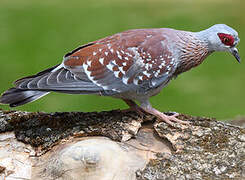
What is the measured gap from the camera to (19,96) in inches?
182

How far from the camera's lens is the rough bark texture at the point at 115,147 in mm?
4059

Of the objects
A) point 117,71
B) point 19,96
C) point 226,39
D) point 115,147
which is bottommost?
point 115,147

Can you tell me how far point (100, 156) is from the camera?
4.05 meters

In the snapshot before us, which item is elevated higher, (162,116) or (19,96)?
(19,96)

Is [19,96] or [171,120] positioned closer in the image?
[19,96]

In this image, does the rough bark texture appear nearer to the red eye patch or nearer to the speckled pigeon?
the speckled pigeon

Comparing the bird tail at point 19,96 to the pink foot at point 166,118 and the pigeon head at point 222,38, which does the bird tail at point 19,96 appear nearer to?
the pink foot at point 166,118

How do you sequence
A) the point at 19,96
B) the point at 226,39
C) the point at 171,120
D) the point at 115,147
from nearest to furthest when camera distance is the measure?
1. the point at 115,147
2. the point at 19,96
3. the point at 171,120
4. the point at 226,39

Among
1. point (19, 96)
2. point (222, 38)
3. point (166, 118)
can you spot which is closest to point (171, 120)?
point (166, 118)

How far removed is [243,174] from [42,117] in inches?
83.0

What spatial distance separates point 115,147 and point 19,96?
1139mm

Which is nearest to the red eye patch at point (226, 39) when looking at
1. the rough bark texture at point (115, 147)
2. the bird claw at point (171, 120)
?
the rough bark texture at point (115, 147)

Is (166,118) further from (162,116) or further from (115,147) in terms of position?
(115,147)

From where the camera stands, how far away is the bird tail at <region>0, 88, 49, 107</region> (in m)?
4.59
